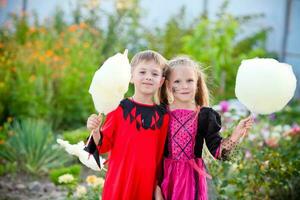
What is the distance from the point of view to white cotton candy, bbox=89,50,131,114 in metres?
3.07

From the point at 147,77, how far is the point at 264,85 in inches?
24.4

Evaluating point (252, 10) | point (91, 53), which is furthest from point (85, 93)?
point (252, 10)

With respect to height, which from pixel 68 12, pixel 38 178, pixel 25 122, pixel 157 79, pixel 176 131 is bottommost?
pixel 38 178

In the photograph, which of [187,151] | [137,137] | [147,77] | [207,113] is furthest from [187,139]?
[147,77]

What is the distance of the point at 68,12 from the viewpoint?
39.1 ft

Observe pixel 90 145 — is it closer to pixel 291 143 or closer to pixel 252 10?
pixel 291 143

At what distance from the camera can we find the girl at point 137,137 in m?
3.24

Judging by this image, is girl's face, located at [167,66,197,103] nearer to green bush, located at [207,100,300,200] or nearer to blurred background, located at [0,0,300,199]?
blurred background, located at [0,0,300,199]

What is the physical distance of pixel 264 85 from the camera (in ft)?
9.98

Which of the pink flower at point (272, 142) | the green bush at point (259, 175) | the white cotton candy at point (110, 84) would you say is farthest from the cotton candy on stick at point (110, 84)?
the pink flower at point (272, 142)

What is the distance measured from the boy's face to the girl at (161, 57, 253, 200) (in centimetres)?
13

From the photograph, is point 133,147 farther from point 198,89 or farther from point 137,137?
point 198,89

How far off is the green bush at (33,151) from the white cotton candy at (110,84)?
3155 mm

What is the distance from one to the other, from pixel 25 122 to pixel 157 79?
350 cm
